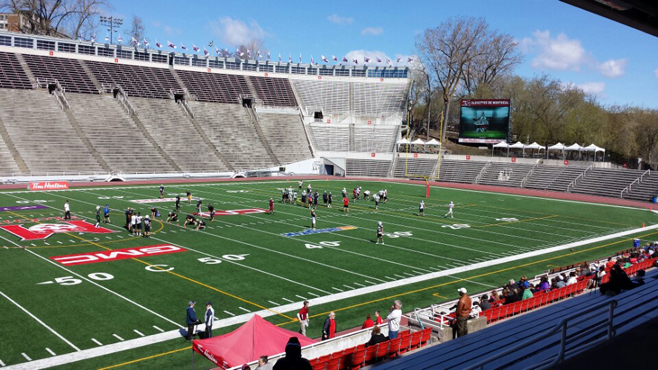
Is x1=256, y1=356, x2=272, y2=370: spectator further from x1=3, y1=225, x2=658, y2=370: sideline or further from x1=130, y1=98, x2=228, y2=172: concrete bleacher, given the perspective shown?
x1=130, y1=98, x2=228, y2=172: concrete bleacher

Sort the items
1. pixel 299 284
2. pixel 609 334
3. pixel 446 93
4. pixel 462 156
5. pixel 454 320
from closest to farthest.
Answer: pixel 609 334 → pixel 454 320 → pixel 299 284 → pixel 462 156 → pixel 446 93

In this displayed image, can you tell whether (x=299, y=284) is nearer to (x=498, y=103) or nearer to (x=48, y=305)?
(x=48, y=305)

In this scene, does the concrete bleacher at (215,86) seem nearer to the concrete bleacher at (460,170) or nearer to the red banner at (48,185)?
the concrete bleacher at (460,170)

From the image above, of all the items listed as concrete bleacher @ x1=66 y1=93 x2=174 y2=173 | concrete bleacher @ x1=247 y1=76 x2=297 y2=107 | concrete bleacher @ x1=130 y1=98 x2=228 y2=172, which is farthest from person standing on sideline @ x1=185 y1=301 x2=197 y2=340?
concrete bleacher @ x1=247 y1=76 x2=297 y2=107

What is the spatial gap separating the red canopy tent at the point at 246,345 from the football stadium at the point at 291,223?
0.04 metres

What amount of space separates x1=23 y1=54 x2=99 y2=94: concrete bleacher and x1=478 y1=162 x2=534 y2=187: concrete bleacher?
147 feet

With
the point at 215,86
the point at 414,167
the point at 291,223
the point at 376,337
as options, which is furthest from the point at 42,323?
the point at 215,86

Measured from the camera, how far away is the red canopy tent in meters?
10.6

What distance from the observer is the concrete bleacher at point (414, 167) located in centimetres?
6481

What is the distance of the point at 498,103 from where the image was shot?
60.2 m

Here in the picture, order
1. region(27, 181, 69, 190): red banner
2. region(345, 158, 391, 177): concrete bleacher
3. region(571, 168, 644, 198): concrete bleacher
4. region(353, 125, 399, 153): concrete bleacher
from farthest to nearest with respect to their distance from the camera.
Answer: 1. region(353, 125, 399, 153): concrete bleacher
2. region(345, 158, 391, 177): concrete bleacher
3. region(571, 168, 644, 198): concrete bleacher
4. region(27, 181, 69, 190): red banner

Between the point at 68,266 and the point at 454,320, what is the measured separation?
13.8m

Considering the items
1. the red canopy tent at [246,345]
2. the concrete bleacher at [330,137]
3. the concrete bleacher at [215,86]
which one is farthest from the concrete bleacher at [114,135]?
the red canopy tent at [246,345]

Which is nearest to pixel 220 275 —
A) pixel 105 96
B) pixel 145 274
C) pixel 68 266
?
pixel 145 274
